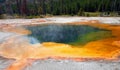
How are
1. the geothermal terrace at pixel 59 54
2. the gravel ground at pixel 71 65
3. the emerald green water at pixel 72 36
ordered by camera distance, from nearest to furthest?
the gravel ground at pixel 71 65
the geothermal terrace at pixel 59 54
the emerald green water at pixel 72 36

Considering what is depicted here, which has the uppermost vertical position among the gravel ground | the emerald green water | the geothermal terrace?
the gravel ground

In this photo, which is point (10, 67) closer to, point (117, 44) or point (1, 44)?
point (1, 44)

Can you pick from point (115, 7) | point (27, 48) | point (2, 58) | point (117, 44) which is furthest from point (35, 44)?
point (115, 7)

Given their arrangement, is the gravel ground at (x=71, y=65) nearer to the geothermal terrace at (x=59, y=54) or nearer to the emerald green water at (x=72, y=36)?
the geothermal terrace at (x=59, y=54)

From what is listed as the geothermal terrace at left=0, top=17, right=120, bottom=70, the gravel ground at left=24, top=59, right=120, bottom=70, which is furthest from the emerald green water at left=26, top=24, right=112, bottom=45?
the gravel ground at left=24, top=59, right=120, bottom=70

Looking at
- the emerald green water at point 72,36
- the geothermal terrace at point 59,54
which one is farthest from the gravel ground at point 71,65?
the emerald green water at point 72,36

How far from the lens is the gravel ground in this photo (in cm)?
1703

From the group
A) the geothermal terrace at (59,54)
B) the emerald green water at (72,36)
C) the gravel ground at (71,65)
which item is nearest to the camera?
the gravel ground at (71,65)

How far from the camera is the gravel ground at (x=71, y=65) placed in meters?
17.0

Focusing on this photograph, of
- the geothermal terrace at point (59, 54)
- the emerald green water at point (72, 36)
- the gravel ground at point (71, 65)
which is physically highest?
the gravel ground at point (71, 65)

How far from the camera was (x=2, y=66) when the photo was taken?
698 inches

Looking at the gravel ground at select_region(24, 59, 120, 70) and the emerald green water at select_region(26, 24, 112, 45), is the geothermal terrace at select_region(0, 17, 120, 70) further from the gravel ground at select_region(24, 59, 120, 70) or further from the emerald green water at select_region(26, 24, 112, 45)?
the emerald green water at select_region(26, 24, 112, 45)

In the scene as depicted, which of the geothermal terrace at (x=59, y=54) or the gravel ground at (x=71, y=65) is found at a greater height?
the gravel ground at (x=71, y=65)

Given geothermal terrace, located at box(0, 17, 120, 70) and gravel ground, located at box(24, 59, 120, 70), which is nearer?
gravel ground, located at box(24, 59, 120, 70)
